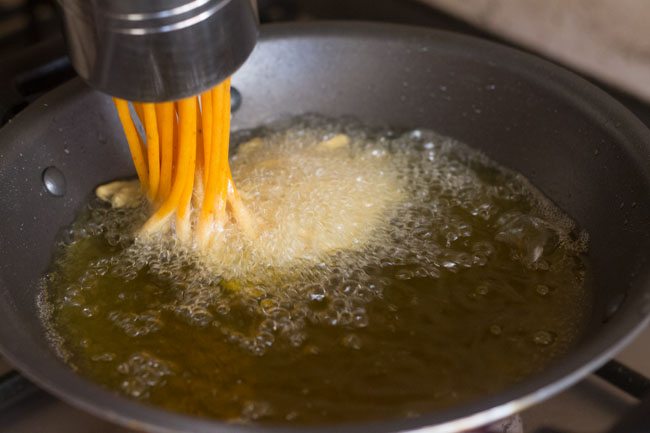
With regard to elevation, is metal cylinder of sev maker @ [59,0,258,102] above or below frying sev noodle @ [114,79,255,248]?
above

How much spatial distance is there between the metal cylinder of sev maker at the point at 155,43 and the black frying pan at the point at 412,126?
0.22 metres

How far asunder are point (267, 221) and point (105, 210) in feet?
0.67

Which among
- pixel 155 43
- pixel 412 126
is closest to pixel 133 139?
pixel 155 43

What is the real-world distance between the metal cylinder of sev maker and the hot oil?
247 millimetres

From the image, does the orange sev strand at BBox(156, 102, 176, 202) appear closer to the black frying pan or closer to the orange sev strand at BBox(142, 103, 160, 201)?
the orange sev strand at BBox(142, 103, 160, 201)

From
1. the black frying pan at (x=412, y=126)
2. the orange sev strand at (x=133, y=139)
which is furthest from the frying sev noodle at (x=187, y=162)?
the black frying pan at (x=412, y=126)

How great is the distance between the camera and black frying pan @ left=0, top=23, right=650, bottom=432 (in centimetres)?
63

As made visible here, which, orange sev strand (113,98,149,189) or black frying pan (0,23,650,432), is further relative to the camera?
orange sev strand (113,98,149,189)

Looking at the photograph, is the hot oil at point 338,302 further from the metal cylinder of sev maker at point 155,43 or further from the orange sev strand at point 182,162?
the metal cylinder of sev maker at point 155,43

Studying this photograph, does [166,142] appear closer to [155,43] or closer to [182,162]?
[182,162]

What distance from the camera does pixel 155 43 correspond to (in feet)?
2.13

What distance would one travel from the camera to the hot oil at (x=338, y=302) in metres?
0.73

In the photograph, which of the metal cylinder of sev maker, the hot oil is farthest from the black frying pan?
the metal cylinder of sev maker

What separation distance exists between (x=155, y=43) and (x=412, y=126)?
0.48 metres
